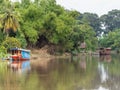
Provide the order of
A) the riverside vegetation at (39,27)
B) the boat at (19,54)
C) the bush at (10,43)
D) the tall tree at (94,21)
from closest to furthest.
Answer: the boat at (19,54)
the bush at (10,43)
the riverside vegetation at (39,27)
the tall tree at (94,21)

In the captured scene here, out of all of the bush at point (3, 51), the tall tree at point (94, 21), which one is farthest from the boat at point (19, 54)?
the tall tree at point (94, 21)

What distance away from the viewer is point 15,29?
46906mm

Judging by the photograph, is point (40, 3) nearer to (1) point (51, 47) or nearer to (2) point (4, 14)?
(1) point (51, 47)

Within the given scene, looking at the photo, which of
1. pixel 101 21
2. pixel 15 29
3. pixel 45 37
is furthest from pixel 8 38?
pixel 101 21

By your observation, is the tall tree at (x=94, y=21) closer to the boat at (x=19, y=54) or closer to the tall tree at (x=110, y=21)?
the tall tree at (x=110, y=21)

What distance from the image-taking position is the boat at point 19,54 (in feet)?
134

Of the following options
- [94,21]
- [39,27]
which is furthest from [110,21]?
[39,27]

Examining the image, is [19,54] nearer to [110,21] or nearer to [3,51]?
[3,51]

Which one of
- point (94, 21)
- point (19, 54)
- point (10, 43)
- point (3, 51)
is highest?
point (94, 21)

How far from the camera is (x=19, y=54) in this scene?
41719mm

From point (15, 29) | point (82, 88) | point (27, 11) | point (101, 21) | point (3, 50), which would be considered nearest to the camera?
point (82, 88)

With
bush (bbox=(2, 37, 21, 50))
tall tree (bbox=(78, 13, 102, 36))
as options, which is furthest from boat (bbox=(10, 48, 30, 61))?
tall tree (bbox=(78, 13, 102, 36))

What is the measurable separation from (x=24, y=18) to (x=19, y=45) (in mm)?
8659

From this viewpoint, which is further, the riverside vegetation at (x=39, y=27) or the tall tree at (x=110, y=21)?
the tall tree at (x=110, y=21)
